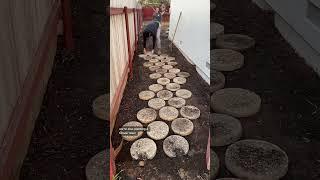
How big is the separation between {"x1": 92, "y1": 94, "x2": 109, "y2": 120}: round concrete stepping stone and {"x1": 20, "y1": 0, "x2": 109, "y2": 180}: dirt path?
Answer: 0.08 feet

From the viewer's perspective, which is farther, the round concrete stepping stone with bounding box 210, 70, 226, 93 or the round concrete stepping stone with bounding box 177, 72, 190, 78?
the round concrete stepping stone with bounding box 210, 70, 226, 93

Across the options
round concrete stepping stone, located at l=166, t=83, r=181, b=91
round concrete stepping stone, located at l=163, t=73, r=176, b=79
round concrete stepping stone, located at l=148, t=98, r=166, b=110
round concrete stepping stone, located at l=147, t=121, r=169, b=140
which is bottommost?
round concrete stepping stone, located at l=147, t=121, r=169, b=140

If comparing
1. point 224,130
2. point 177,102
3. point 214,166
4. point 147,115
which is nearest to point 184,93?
point 177,102

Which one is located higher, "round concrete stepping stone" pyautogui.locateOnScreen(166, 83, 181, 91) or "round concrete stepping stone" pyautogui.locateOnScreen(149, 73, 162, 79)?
"round concrete stepping stone" pyautogui.locateOnScreen(149, 73, 162, 79)

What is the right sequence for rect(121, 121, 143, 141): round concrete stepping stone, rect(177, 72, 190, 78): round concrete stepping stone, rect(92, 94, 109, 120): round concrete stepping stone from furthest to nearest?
rect(92, 94, 109, 120): round concrete stepping stone < rect(177, 72, 190, 78): round concrete stepping stone < rect(121, 121, 143, 141): round concrete stepping stone

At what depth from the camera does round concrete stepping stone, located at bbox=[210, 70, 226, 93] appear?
2437 millimetres

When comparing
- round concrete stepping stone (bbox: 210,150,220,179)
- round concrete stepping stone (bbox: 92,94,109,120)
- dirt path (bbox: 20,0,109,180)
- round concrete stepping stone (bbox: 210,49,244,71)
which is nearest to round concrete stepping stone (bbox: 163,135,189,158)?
round concrete stepping stone (bbox: 210,150,220,179)

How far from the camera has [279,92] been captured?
96.9 inches

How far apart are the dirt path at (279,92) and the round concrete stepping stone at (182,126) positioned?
0.49 meters

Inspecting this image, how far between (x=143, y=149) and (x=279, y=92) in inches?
47.6

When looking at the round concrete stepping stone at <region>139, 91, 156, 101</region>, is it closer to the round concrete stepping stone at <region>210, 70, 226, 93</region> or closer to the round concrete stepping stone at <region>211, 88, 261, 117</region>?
the round concrete stepping stone at <region>211, 88, 261, 117</region>

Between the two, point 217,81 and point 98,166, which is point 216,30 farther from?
point 98,166

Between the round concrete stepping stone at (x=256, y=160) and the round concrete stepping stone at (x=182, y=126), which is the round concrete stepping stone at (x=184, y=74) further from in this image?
the round concrete stepping stone at (x=256, y=160)

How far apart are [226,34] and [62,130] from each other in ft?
4.46
